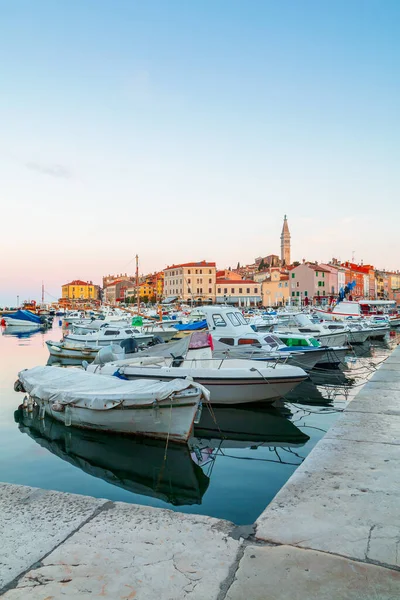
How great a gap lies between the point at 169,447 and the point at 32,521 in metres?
6.03

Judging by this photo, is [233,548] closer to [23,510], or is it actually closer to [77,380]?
[23,510]

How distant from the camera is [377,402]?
9.34m

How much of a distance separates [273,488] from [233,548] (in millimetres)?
4500

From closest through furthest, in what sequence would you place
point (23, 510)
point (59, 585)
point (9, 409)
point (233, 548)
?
point (59, 585)
point (233, 548)
point (23, 510)
point (9, 409)

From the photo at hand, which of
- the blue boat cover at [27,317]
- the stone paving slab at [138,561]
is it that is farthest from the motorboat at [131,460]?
the blue boat cover at [27,317]

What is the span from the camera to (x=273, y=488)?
7.81 m

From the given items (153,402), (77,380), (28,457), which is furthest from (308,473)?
(77,380)

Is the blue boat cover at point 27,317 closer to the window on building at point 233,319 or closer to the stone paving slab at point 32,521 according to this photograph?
the window on building at point 233,319

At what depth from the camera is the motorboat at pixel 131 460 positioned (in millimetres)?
7961

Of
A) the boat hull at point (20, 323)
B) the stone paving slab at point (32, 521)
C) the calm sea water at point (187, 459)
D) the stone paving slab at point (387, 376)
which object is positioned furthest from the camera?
the boat hull at point (20, 323)

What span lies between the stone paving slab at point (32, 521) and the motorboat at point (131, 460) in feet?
9.79

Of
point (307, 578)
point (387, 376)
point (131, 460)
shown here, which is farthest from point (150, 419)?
point (307, 578)

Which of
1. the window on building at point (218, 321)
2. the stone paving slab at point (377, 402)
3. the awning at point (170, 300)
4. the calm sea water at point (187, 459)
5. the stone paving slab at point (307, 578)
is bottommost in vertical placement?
the calm sea water at point (187, 459)

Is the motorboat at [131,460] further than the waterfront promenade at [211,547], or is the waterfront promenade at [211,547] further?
the motorboat at [131,460]
